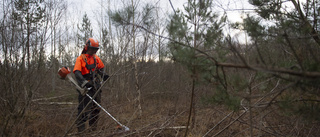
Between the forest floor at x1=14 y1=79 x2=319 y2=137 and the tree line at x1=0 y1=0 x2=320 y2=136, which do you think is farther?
the forest floor at x1=14 y1=79 x2=319 y2=137

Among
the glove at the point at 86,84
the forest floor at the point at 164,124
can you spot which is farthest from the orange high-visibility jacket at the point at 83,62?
the forest floor at the point at 164,124

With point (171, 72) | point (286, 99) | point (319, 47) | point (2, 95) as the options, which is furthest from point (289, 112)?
point (171, 72)

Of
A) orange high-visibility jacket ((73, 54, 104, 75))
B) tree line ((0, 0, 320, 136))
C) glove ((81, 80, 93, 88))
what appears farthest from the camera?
orange high-visibility jacket ((73, 54, 104, 75))

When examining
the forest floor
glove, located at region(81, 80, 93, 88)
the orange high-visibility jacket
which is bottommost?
the forest floor

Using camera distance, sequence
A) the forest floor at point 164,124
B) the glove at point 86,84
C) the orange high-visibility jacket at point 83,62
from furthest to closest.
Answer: the orange high-visibility jacket at point 83,62, the glove at point 86,84, the forest floor at point 164,124

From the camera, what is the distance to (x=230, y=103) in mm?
1812

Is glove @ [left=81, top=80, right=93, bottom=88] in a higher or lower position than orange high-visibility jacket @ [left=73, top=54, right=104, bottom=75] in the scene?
lower

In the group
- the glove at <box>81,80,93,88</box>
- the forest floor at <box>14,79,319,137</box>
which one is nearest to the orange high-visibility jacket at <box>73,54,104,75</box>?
the glove at <box>81,80,93,88</box>

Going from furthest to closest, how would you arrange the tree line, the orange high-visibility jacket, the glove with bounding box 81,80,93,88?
1. the orange high-visibility jacket
2. the glove with bounding box 81,80,93,88
3. the tree line

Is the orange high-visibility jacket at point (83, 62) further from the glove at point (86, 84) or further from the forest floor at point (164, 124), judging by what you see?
→ the forest floor at point (164, 124)

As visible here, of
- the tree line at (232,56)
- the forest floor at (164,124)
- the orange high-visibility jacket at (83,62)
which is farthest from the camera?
the orange high-visibility jacket at (83,62)

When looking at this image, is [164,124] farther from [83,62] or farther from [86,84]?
[83,62]

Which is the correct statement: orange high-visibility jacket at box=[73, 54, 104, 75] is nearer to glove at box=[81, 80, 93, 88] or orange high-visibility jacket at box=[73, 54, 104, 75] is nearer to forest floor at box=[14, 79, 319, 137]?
glove at box=[81, 80, 93, 88]

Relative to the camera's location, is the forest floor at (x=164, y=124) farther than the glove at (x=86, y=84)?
No
